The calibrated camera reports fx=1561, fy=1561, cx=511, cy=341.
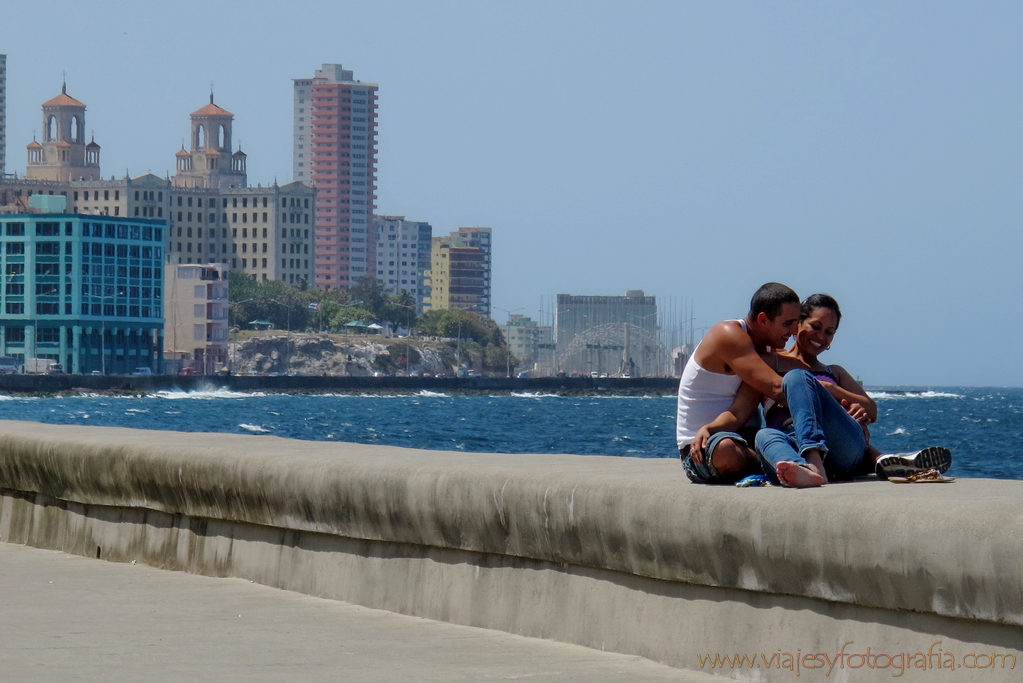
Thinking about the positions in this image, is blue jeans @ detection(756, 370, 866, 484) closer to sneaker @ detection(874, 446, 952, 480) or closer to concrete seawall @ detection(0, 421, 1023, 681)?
sneaker @ detection(874, 446, 952, 480)

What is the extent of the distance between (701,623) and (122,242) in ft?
452

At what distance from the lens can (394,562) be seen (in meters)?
6.36

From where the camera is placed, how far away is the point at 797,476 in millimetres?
5273

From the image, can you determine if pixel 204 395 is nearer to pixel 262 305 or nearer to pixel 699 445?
pixel 262 305

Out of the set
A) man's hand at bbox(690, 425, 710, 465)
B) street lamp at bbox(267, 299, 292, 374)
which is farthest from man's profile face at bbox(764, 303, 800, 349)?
street lamp at bbox(267, 299, 292, 374)

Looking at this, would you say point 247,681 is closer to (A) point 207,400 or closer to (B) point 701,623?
(B) point 701,623

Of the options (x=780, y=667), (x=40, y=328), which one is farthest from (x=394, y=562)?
(x=40, y=328)

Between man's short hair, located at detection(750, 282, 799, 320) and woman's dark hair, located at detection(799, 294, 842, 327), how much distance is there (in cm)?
29

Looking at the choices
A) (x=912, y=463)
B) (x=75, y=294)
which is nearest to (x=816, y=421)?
(x=912, y=463)

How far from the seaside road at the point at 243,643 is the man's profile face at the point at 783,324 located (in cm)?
147

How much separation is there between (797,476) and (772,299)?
A: 100 cm

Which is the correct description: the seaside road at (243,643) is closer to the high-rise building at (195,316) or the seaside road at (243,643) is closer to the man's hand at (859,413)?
the man's hand at (859,413)

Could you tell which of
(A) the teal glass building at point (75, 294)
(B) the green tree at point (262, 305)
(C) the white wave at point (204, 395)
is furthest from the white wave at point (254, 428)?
(B) the green tree at point (262, 305)

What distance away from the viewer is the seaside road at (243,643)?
5016 millimetres
